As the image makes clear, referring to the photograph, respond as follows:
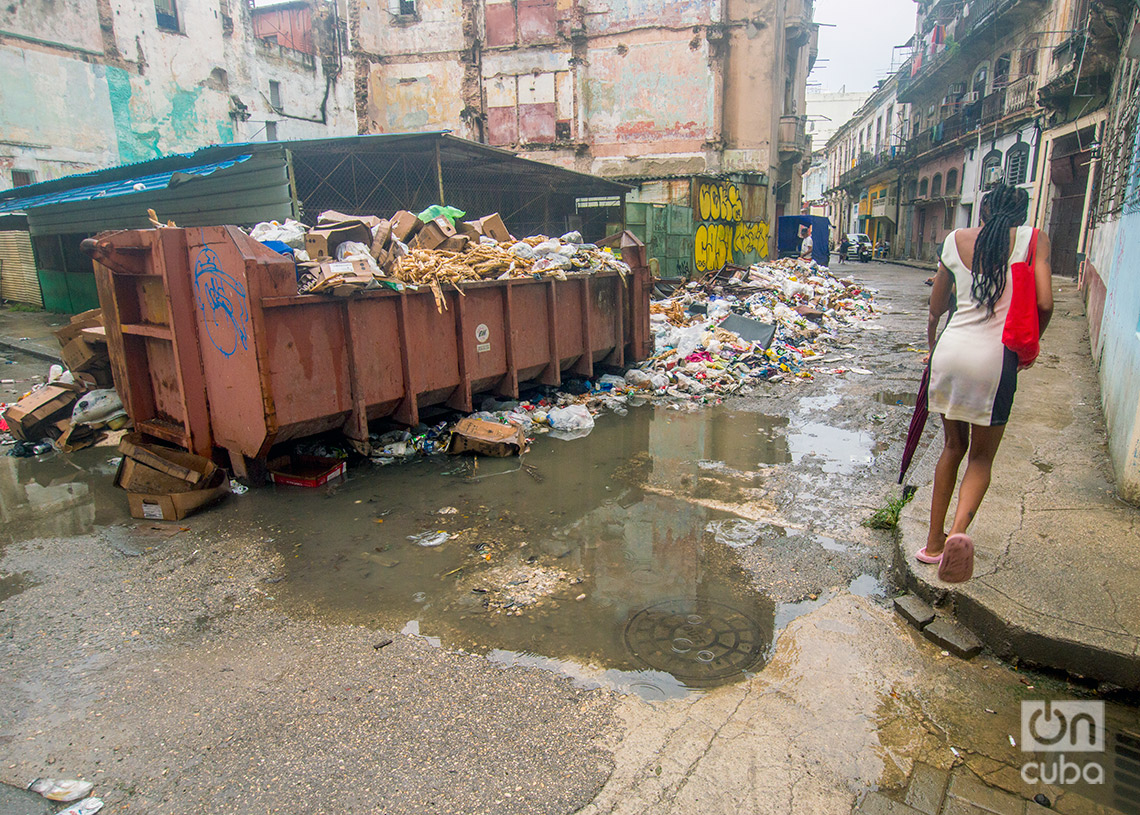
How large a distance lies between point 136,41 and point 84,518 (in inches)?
764

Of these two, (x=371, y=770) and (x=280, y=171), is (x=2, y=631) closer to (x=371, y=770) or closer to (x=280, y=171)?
(x=371, y=770)

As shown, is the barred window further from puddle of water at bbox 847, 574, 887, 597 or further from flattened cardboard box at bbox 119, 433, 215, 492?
flattened cardboard box at bbox 119, 433, 215, 492

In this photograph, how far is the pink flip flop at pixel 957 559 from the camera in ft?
9.23

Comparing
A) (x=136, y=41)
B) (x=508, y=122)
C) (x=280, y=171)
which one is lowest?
(x=280, y=171)

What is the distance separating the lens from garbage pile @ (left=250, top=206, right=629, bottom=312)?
202 inches

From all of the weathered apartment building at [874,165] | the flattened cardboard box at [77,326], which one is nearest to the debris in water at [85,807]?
the flattened cardboard box at [77,326]

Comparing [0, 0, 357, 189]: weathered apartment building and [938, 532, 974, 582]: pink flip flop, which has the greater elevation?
[0, 0, 357, 189]: weathered apartment building

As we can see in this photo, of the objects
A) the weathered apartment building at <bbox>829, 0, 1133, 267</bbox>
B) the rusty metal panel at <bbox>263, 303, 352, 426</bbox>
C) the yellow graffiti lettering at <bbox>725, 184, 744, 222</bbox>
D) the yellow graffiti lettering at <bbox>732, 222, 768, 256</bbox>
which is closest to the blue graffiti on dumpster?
A: the rusty metal panel at <bbox>263, 303, 352, 426</bbox>

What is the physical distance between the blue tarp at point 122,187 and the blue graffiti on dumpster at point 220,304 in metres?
5.34

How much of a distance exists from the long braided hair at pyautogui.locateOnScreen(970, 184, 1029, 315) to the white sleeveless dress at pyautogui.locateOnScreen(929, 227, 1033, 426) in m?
0.03

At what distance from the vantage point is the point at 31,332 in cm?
1212

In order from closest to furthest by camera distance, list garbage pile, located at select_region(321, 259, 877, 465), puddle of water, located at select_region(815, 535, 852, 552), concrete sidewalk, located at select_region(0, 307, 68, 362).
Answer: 1. puddle of water, located at select_region(815, 535, 852, 552)
2. garbage pile, located at select_region(321, 259, 877, 465)
3. concrete sidewalk, located at select_region(0, 307, 68, 362)

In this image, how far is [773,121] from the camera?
21.9 meters

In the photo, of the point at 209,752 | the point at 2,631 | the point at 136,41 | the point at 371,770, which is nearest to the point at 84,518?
the point at 2,631
